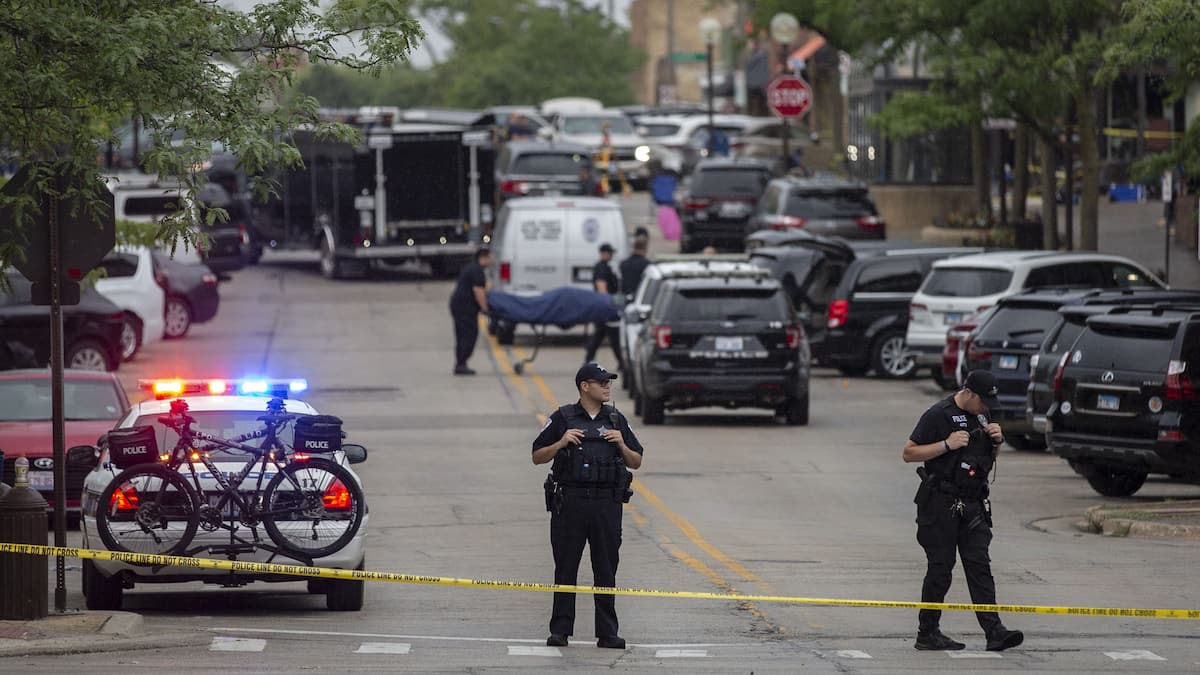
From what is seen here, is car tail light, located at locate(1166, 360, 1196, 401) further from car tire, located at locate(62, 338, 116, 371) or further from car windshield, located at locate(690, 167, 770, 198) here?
car windshield, located at locate(690, 167, 770, 198)

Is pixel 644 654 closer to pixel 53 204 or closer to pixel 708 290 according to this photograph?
pixel 53 204

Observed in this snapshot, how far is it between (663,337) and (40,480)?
889 centimetres

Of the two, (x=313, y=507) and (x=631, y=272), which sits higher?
(x=631, y=272)

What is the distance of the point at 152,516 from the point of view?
12.9 meters

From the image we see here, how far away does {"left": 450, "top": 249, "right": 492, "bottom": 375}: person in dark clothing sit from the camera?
3203 cm

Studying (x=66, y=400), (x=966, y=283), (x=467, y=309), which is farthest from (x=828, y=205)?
(x=66, y=400)

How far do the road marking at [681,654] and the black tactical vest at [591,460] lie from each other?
0.95 metres

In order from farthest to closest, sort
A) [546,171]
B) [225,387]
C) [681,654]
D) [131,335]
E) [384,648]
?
[546,171] → [131,335] → [225,387] → [384,648] → [681,654]

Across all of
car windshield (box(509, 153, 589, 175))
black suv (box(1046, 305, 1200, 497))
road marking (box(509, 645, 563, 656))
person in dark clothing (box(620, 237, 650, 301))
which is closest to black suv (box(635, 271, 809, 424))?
black suv (box(1046, 305, 1200, 497))

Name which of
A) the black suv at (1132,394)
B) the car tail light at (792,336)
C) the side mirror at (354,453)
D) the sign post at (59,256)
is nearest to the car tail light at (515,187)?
the car tail light at (792,336)

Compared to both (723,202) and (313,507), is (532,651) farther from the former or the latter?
(723,202)

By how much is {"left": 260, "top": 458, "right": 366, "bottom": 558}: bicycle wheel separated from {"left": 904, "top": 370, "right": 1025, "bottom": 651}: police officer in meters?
3.38

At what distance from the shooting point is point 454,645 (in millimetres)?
12211

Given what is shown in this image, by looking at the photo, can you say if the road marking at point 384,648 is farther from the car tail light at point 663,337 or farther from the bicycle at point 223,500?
the car tail light at point 663,337
